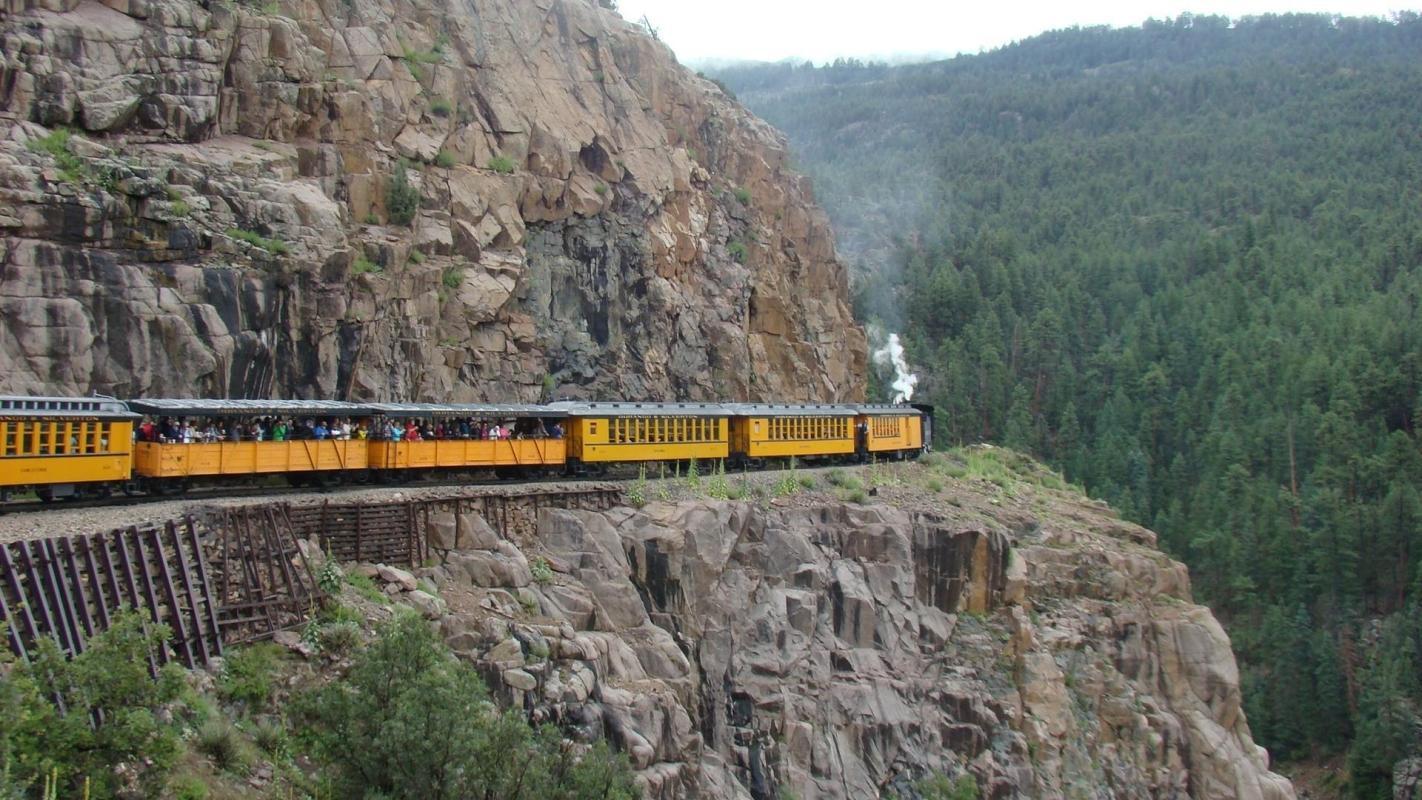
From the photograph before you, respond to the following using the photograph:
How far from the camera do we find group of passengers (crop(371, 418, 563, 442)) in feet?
103

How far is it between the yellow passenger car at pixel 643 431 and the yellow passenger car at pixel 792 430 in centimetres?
64

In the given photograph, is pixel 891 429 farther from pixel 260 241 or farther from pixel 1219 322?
pixel 1219 322

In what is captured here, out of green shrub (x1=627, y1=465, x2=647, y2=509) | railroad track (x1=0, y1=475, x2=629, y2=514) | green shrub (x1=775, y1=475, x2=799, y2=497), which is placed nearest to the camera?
railroad track (x1=0, y1=475, x2=629, y2=514)

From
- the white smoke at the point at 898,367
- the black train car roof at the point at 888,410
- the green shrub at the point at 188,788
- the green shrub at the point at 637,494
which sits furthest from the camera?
the white smoke at the point at 898,367

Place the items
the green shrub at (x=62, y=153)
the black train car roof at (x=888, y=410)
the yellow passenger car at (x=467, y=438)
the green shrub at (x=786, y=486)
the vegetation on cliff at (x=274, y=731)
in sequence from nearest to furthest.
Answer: the vegetation on cliff at (x=274, y=731) < the yellow passenger car at (x=467, y=438) < the green shrub at (x=62, y=153) < the green shrub at (x=786, y=486) < the black train car roof at (x=888, y=410)


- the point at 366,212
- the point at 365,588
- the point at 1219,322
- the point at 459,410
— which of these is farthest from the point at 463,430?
the point at 1219,322

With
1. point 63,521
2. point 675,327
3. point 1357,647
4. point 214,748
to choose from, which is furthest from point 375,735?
point 1357,647

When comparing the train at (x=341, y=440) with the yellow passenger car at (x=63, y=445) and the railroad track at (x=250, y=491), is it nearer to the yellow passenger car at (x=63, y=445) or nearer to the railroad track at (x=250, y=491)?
the yellow passenger car at (x=63, y=445)

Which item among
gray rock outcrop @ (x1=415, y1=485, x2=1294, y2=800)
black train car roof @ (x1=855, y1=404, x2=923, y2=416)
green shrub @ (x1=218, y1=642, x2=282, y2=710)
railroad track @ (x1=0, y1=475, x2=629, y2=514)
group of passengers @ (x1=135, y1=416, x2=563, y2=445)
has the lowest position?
gray rock outcrop @ (x1=415, y1=485, x2=1294, y2=800)

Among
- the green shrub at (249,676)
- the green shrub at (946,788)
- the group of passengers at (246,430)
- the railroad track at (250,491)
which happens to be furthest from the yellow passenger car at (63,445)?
the green shrub at (946,788)

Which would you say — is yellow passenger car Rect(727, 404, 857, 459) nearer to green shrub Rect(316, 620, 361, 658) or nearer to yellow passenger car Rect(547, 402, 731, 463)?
yellow passenger car Rect(547, 402, 731, 463)

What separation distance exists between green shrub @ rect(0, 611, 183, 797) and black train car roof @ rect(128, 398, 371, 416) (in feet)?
35.8

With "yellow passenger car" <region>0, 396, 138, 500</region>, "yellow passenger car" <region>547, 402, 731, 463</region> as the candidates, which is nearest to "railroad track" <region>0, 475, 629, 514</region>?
"yellow passenger car" <region>0, 396, 138, 500</region>

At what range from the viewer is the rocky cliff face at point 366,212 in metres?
32.0
